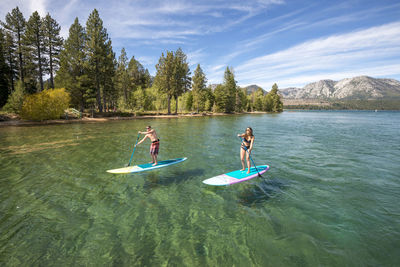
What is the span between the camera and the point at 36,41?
4591cm

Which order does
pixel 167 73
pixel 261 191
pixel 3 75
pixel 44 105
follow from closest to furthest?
1. pixel 261 191
2. pixel 44 105
3. pixel 3 75
4. pixel 167 73

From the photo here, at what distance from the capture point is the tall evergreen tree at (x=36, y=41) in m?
44.5

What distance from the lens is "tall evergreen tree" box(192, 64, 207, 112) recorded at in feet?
285

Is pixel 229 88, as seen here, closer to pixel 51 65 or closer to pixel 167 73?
pixel 167 73

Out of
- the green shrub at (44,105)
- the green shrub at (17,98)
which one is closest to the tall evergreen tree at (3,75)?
the green shrub at (17,98)

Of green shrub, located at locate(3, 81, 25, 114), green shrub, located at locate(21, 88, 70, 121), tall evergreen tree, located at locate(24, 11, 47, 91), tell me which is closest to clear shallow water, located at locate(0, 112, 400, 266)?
green shrub, located at locate(21, 88, 70, 121)

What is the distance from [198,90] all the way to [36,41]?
58423mm

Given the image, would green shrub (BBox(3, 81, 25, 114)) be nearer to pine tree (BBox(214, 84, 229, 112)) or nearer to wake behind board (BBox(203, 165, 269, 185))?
wake behind board (BBox(203, 165, 269, 185))

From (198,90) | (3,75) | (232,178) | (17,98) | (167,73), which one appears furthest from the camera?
(198,90)

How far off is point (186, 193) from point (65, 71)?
178 feet

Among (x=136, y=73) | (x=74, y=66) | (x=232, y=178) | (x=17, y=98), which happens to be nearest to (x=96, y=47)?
(x=74, y=66)

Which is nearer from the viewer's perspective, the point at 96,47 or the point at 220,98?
the point at 96,47

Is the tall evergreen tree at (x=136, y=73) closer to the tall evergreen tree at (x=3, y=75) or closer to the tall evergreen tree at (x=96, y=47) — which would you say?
the tall evergreen tree at (x=96, y=47)

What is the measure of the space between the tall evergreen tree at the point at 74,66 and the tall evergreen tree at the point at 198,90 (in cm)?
4783
